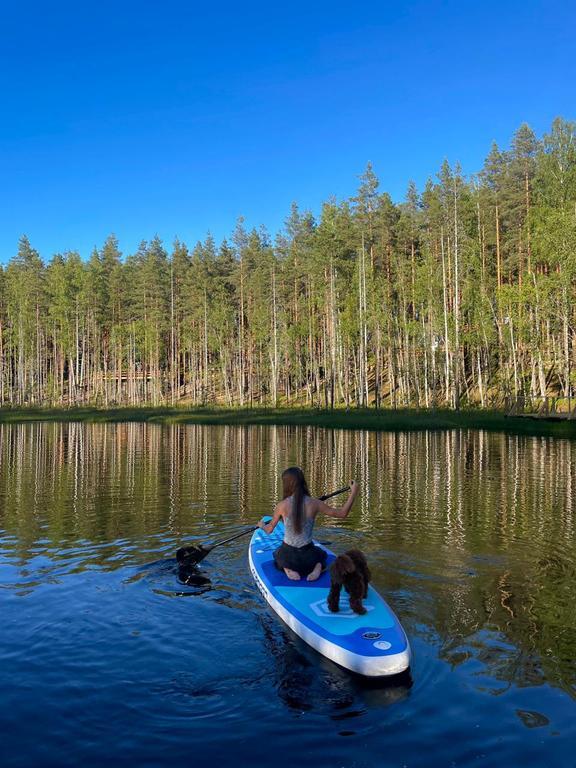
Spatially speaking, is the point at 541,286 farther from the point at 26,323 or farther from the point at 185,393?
the point at 26,323

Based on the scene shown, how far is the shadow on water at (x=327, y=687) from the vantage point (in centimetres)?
554

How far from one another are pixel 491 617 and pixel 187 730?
13.9 feet

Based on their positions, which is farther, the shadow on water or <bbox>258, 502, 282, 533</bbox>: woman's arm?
<bbox>258, 502, 282, 533</bbox>: woman's arm

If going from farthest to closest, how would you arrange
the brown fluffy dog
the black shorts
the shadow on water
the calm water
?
the black shorts → the brown fluffy dog → the shadow on water → the calm water

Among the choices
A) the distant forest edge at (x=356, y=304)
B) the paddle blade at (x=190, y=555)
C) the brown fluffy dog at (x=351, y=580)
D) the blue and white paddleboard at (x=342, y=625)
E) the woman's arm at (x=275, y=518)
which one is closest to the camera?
the blue and white paddleboard at (x=342, y=625)

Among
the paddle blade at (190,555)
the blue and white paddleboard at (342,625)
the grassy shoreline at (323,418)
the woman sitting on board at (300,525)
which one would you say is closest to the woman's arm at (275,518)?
the woman sitting on board at (300,525)

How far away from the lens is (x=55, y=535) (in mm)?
12812

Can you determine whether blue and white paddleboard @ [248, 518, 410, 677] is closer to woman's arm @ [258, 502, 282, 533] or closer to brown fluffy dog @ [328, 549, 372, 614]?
brown fluffy dog @ [328, 549, 372, 614]

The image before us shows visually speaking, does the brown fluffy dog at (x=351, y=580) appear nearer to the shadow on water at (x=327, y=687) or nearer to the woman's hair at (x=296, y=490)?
the shadow on water at (x=327, y=687)

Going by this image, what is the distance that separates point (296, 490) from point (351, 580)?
5.58 ft

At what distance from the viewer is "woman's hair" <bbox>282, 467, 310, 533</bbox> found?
27.1 ft

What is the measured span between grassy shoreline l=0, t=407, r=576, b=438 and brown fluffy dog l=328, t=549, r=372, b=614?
97.0ft

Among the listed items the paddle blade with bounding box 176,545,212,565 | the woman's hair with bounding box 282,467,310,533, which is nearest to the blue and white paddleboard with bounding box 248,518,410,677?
the woman's hair with bounding box 282,467,310,533

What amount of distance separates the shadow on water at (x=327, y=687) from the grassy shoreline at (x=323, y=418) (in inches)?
1191
